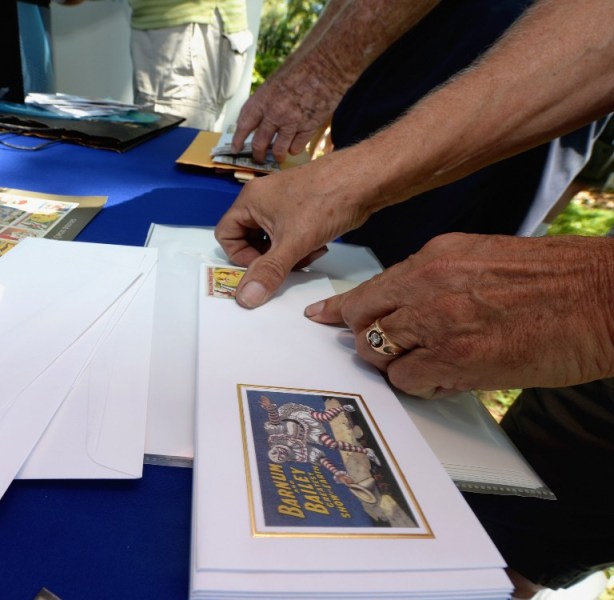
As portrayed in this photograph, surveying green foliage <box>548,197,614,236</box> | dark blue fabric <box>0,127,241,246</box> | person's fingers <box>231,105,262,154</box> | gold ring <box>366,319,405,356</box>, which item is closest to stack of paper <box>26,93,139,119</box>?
dark blue fabric <box>0,127,241,246</box>

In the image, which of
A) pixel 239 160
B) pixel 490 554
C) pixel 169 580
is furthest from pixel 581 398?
pixel 239 160

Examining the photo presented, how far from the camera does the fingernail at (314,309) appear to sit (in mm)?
539

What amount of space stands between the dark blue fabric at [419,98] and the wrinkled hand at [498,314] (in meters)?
0.46

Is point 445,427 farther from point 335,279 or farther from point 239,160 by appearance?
point 239,160

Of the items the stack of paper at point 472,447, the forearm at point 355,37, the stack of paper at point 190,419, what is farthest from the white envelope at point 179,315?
the forearm at point 355,37

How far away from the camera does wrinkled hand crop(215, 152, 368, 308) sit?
22.0 inches

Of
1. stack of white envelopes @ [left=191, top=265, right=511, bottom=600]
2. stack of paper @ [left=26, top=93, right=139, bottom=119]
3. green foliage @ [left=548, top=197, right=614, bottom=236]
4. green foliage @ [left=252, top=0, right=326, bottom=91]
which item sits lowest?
green foliage @ [left=548, top=197, right=614, bottom=236]

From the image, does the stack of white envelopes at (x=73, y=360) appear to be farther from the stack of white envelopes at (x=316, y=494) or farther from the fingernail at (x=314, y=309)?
the fingernail at (x=314, y=309)

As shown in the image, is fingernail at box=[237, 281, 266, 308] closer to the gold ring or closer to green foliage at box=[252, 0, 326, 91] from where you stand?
the gold ring

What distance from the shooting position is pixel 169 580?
281mm

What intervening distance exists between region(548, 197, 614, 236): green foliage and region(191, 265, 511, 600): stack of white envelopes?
2593 mm

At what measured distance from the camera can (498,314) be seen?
41 centimetres

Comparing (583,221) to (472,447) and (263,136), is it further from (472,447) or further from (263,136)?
(472,447)

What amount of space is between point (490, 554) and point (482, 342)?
180 mm
